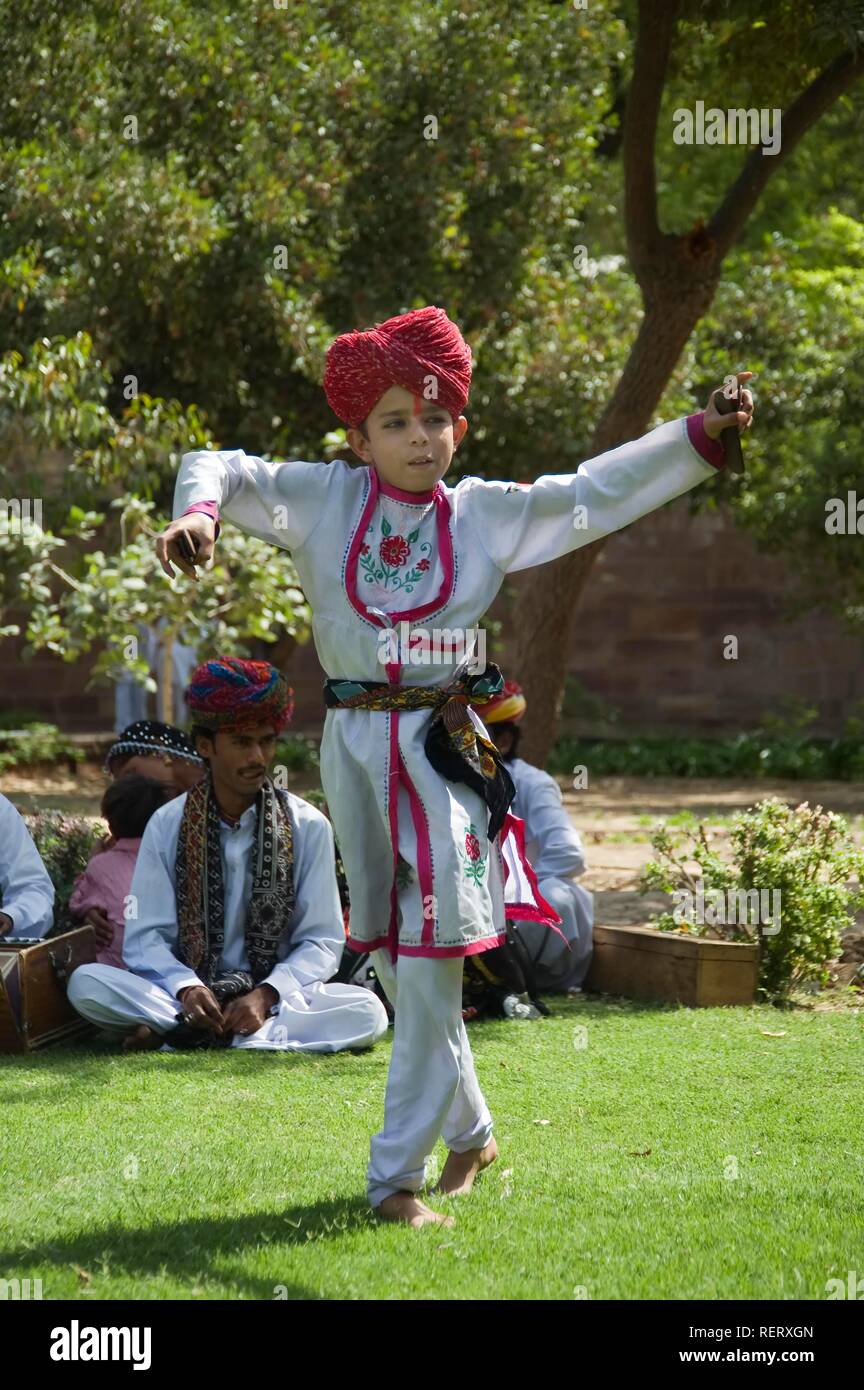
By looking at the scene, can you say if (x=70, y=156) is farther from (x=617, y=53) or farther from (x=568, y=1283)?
(x=568, y=1283)

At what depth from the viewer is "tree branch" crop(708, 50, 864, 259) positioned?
855cm

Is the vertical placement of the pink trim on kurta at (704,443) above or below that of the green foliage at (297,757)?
above

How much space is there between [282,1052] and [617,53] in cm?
923

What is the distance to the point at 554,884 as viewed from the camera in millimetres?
6934

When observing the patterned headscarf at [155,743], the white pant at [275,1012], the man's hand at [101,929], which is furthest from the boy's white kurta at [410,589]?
the patterned headscarf at [155,743]

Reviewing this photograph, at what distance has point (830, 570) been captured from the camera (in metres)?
16.8

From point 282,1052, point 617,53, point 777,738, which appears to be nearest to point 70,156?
point 617,53

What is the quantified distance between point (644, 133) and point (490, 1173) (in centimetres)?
633

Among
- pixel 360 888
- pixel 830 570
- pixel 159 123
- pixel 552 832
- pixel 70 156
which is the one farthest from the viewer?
pixel 830 570

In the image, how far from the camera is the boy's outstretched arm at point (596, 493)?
152 inches

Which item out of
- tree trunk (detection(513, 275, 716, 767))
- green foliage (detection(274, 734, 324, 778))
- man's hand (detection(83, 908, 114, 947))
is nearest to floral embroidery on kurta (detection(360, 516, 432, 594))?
man's hand (detection(83, 908, 114, 947))

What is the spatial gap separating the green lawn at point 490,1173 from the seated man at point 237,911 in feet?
0.52

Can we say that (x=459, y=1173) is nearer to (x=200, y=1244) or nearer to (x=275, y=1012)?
(x=200, y=1244)

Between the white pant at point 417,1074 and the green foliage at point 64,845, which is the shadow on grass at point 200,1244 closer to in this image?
the white pant at point 417,1074
